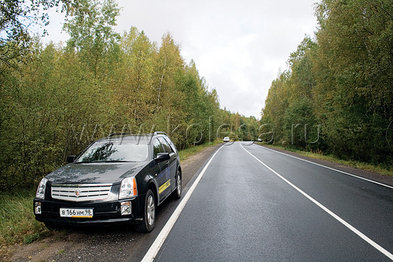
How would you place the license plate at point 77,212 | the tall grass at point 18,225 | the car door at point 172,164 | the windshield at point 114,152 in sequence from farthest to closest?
the car door at point 172,164, the windshield at point 114,152, the tall grass at point 18,225, the license plate at point 77,212

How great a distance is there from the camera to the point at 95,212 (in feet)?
13.0

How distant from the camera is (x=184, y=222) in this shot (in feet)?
16.3

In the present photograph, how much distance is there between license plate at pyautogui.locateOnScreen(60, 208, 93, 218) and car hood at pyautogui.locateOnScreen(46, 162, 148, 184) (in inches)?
16.4

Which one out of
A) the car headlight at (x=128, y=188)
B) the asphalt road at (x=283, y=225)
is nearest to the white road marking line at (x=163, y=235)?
the asphalt road at (x=283, y=225)

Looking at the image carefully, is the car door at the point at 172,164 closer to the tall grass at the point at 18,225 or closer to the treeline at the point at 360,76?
the tall grass at the point at 18,225

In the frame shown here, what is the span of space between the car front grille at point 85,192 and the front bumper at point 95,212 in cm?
6

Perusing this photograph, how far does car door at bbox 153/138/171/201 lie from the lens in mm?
5380

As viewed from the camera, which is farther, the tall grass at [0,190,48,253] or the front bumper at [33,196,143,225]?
the tall grass at [0,190,48,253]

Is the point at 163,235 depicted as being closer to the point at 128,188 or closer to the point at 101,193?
the point at 128,188

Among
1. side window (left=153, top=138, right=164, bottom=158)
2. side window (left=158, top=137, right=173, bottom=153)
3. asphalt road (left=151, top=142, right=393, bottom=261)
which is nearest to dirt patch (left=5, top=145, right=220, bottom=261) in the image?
asphalt road (left=151, top=142, right=393, bottom=261)

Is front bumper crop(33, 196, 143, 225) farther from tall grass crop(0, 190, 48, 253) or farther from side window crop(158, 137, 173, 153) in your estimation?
side window crop(158, 137, 173, 153)

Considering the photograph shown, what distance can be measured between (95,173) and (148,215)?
3.89 ft

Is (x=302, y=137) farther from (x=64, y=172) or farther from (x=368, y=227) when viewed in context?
(x=64, y=172)

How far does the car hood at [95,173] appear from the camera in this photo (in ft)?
13.6
